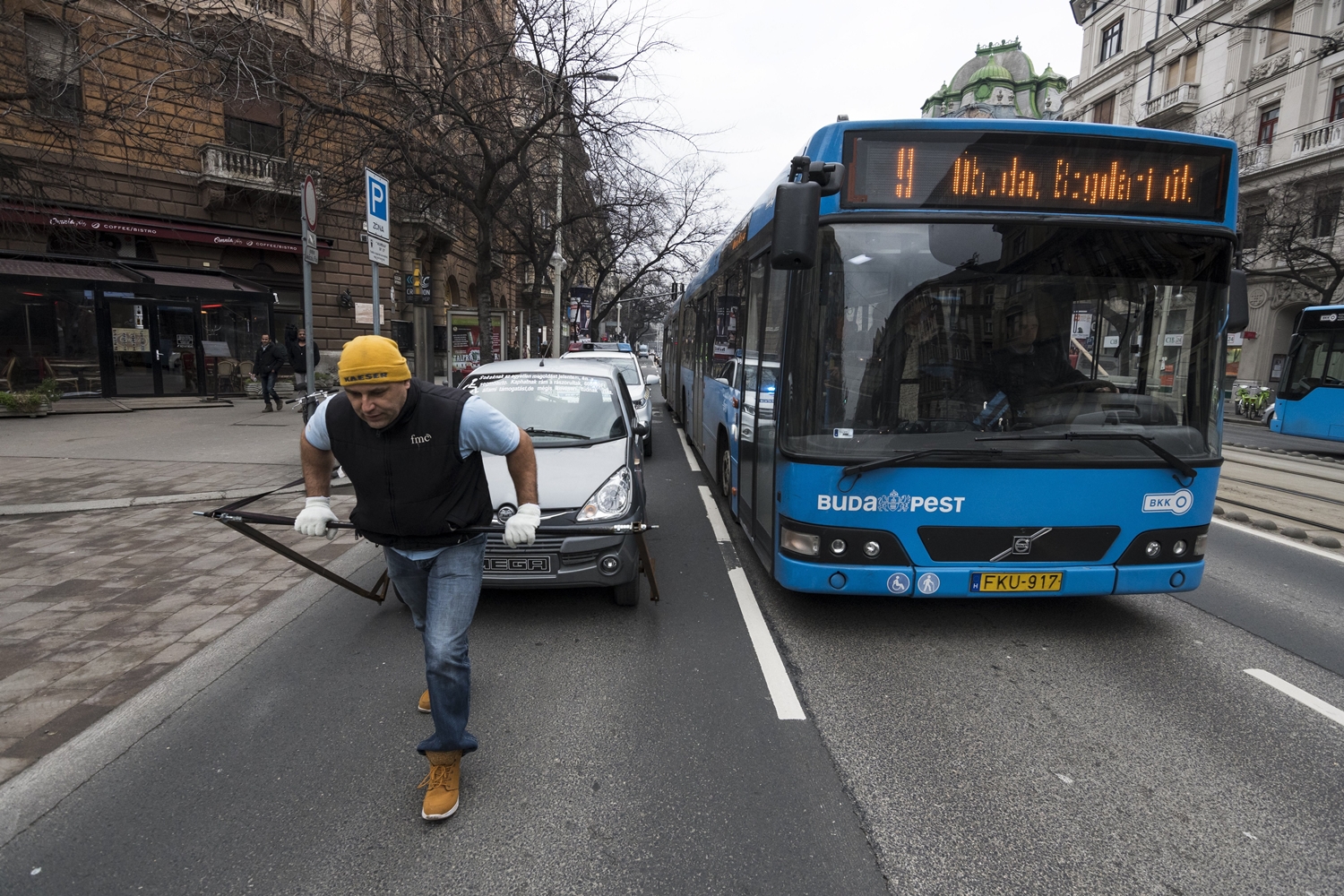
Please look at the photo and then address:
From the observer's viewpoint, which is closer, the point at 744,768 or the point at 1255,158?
the point at 744,768

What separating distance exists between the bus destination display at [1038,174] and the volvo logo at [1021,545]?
5.96 feet

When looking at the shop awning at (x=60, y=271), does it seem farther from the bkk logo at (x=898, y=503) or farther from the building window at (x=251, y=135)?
the bkk logo at (x=898, y=503)

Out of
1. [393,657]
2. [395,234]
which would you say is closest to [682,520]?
[393,657]

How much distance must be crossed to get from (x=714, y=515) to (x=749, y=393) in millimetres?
2306

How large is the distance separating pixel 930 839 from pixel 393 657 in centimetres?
300

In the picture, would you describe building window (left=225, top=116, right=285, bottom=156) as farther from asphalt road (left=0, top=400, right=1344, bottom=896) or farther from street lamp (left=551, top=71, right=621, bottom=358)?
asphalt road (left=0, top=400, right=1344, bottom=896)

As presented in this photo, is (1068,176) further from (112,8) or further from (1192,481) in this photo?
(112,8)

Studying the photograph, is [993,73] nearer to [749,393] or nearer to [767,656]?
[749,393]

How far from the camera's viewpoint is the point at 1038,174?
14.0 ft

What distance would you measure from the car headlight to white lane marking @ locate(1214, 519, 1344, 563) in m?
6.34

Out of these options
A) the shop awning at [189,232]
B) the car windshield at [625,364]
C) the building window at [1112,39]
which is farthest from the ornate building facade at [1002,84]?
the car windshield at [625,364]

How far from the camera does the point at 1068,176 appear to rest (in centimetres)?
426

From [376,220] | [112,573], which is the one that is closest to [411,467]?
[112,573]

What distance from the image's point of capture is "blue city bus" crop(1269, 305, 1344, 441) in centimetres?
1512
